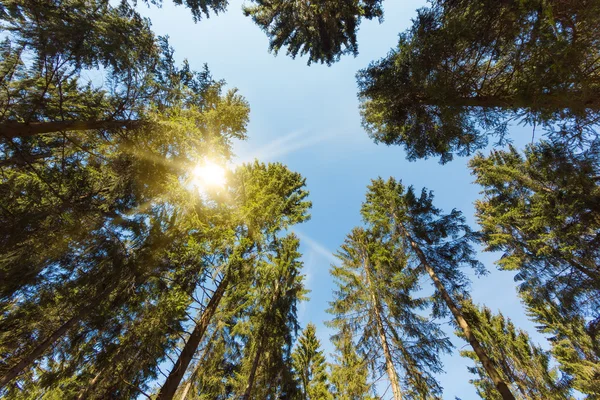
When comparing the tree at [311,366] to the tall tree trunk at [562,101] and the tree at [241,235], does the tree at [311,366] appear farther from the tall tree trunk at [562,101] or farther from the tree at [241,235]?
the tall tree trunk at [562,101]

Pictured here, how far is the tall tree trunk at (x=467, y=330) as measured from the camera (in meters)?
6.00

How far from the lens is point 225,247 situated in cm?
570

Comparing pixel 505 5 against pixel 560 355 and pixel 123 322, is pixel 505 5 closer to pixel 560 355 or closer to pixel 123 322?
pixel 123 322

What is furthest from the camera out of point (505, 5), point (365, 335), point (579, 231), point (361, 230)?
point (361, 230)

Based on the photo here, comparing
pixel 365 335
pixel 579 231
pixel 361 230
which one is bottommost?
pixel 365 335

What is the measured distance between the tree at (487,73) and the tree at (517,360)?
8.00m

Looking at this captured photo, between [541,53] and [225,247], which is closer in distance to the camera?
[541,53]

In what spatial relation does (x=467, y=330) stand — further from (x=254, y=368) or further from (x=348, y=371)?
(x=254, y=368)

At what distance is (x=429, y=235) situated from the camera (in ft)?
37.8

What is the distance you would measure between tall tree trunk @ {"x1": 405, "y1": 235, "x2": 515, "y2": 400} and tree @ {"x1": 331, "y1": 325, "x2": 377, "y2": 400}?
370cm

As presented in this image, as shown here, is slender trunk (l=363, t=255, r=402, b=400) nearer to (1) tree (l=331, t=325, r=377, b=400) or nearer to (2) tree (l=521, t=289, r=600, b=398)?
(1) tree (l=331, t=325, r=377, b=400)

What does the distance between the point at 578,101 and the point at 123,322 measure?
10.6m

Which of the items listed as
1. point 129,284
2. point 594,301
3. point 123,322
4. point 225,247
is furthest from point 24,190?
point 594,301

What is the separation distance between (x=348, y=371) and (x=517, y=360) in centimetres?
970
